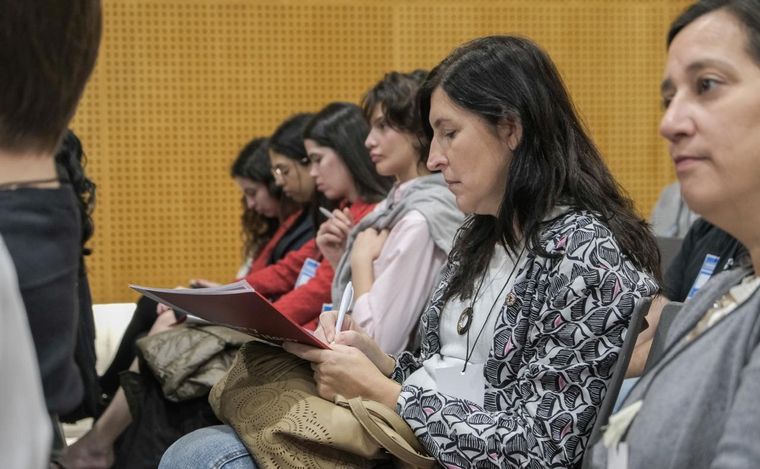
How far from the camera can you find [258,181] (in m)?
4.56

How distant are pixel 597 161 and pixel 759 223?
75 cm

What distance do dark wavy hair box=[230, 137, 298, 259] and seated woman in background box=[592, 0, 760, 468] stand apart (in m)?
3.30

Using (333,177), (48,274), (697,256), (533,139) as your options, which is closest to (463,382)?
(533,139)

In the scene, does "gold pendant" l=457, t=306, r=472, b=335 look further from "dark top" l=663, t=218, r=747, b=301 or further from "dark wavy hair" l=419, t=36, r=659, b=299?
"dark top" l=663, t=218, r=747, b=301

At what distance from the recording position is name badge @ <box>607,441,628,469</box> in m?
1.25

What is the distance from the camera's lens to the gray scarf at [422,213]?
271cm

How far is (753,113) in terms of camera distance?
1208 millimetres

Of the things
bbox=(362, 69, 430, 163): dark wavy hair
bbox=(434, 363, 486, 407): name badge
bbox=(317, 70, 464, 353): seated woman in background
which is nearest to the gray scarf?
bbox=(317, 70, 464, 353): seated woman in background

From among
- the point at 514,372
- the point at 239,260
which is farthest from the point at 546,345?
the point at 239,260

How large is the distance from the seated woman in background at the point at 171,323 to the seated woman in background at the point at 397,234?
63 centimetres

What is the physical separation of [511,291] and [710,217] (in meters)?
0.60

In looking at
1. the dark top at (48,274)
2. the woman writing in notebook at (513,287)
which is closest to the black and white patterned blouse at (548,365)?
the woman writing in notebook at (513,287)

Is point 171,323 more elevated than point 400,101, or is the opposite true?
point 400,101

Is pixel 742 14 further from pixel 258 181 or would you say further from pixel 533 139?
pixel 258 181
